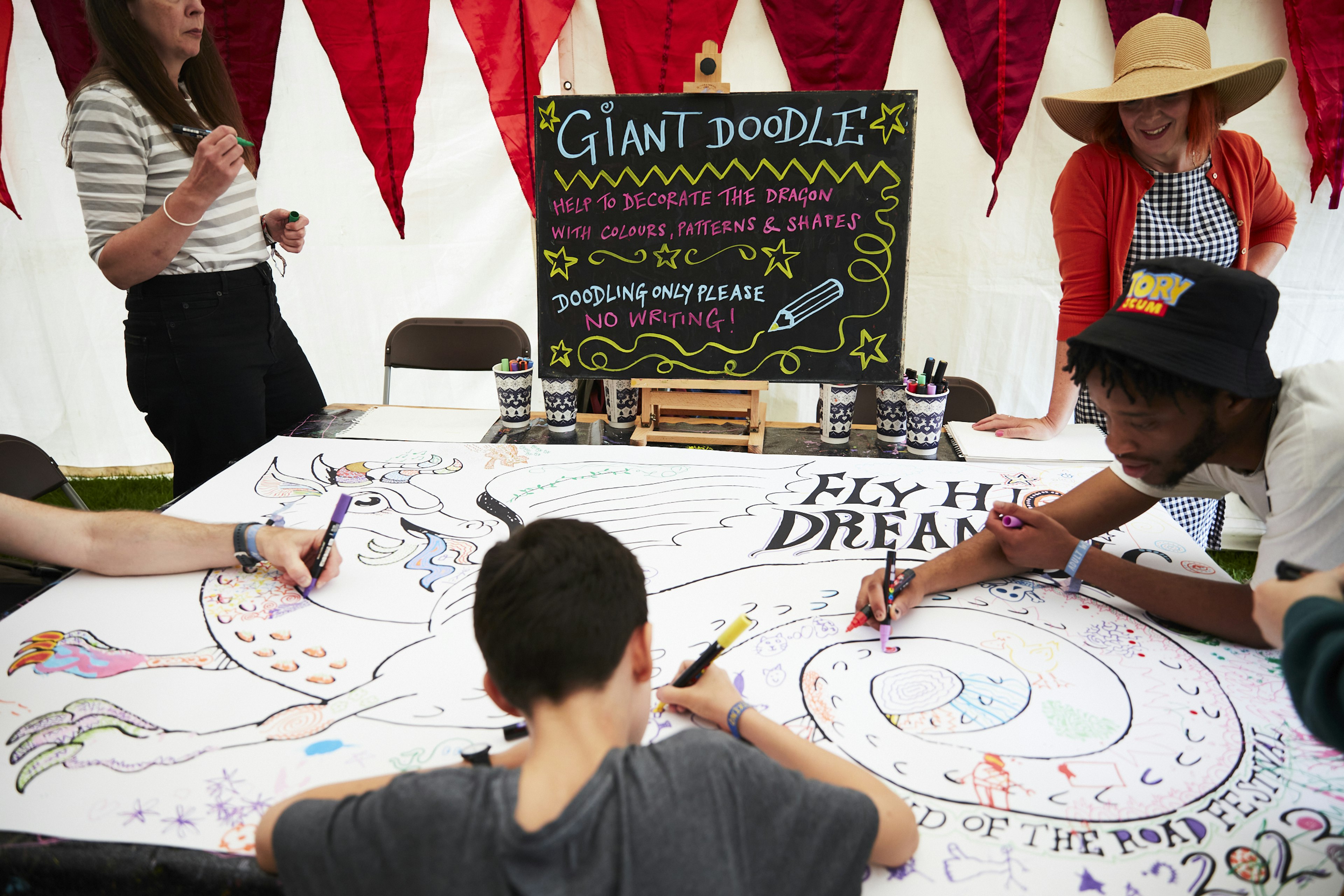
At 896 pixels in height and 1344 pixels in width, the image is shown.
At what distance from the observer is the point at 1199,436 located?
1.32 meters

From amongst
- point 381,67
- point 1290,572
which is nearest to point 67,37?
point 381,67

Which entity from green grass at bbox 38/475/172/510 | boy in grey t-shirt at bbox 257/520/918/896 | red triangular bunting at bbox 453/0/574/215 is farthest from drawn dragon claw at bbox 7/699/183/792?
green grass at bbox 38/475/172/510

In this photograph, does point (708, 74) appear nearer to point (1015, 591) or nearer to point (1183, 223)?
point (1183, 223)

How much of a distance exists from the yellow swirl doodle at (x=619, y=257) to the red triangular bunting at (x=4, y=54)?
9.74 feet

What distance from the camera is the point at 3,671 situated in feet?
4.16

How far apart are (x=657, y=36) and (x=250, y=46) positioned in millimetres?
1685

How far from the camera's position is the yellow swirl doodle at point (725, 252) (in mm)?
2217

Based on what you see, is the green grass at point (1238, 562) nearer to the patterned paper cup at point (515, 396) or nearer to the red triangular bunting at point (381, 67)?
the patterned paper cup at point (515, 396)

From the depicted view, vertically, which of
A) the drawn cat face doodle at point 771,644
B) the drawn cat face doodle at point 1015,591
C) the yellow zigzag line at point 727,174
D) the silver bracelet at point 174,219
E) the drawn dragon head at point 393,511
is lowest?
the drawn cat face doodle at point 771,644

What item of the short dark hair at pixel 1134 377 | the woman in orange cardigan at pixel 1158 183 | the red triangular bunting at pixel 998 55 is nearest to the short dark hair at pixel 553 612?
the short dark hair at pixel 1134 377

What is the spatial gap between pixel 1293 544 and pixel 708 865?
1.11 m

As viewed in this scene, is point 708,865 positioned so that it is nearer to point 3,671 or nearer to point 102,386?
point 3,671

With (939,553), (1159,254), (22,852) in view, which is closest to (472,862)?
(22,852)

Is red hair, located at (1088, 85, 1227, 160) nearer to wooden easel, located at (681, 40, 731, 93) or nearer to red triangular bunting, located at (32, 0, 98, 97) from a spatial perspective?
wooden easel, located at (681, 40, 731, 93)
